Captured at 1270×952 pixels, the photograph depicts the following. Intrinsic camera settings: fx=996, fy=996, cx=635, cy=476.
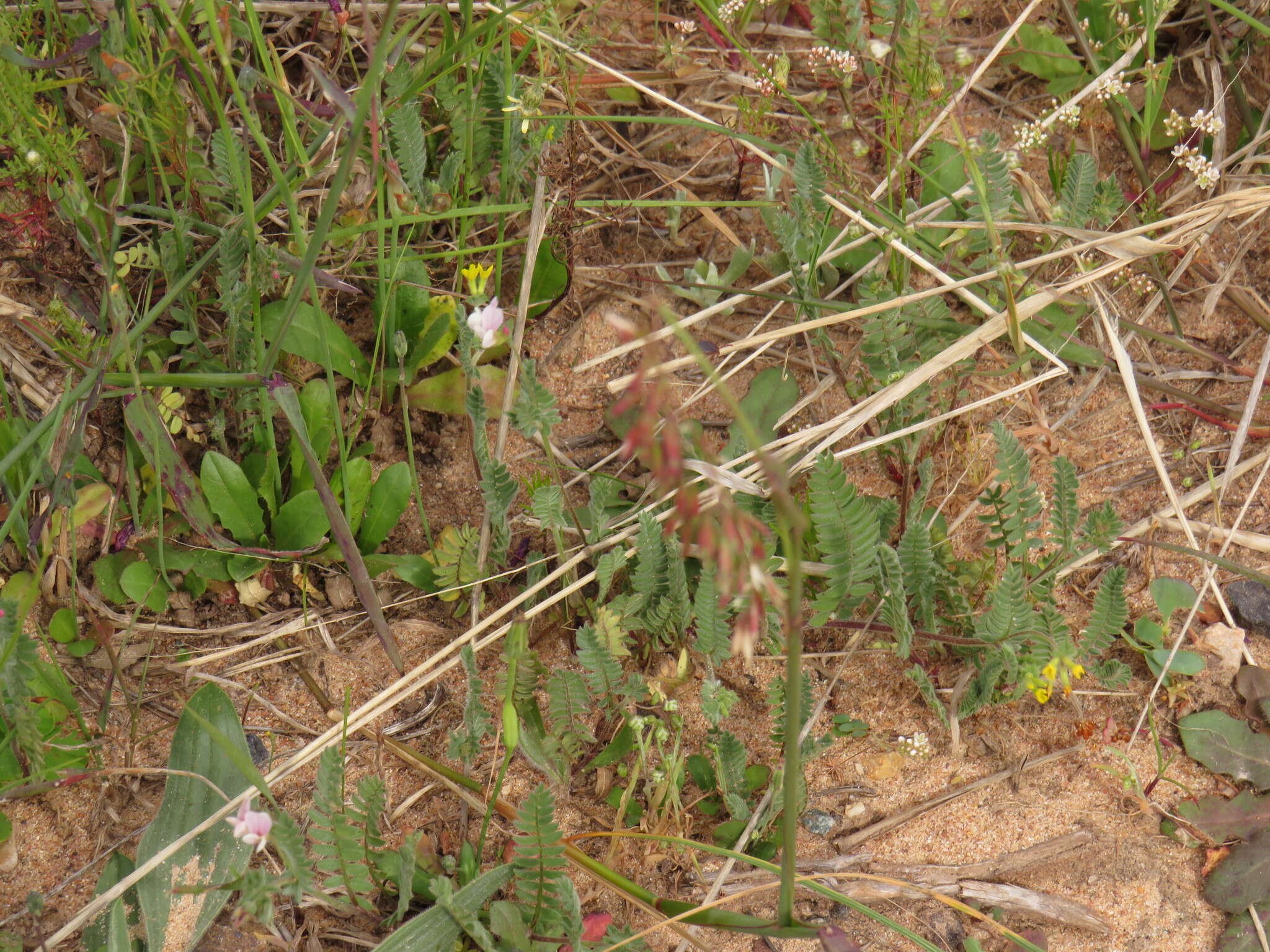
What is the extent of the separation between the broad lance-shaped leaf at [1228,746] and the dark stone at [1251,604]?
0.77 ft

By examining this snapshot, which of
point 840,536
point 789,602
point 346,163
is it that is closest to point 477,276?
point 346,163

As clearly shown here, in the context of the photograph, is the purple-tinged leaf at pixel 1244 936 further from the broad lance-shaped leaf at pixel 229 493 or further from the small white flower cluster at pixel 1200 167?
the broad lance-shaped leaf at pixel 229 493

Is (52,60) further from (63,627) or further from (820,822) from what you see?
(820,822)

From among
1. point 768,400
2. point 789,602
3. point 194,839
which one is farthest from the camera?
point 768,400

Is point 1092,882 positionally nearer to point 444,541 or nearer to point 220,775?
point 444,541

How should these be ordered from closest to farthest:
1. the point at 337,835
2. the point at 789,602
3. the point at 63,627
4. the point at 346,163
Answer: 1. the point at 789,602
2. the point at 346,163
3. the point at 337,835
4. the point at 63,627

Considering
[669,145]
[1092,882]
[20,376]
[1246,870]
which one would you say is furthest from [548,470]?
[1246,870]

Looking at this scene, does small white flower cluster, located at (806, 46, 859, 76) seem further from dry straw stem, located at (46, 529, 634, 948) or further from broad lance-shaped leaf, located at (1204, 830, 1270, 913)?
broad lance-shaped leaf, located at (1204, 830, 1270, 913)

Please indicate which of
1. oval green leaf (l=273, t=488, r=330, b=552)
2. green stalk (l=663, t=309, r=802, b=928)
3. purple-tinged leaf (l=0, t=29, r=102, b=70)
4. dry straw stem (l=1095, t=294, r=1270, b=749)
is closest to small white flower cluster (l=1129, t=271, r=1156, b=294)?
dry straw stem (l=1095, t=294, r=1270, b=749)

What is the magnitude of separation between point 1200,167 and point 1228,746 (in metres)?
1.24

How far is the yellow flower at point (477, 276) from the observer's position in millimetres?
1795

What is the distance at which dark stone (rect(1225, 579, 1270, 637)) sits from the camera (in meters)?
2.07

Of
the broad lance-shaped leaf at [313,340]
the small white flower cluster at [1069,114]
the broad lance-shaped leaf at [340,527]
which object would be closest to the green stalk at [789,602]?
the broad lance-shaped leaf at [340,527]

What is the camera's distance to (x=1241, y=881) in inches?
71.0
